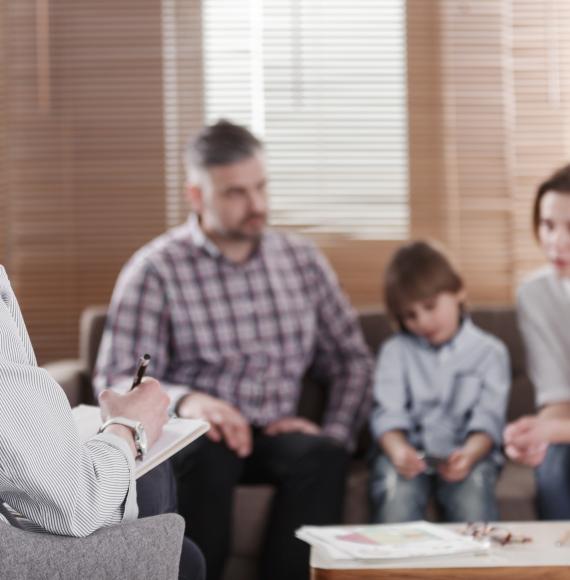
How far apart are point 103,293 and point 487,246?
4.18ft

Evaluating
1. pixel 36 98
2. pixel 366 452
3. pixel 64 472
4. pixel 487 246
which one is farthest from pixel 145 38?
pixel 64 472

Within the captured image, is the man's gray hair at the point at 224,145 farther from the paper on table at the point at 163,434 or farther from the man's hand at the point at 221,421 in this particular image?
the paper on table at the point at 163,434

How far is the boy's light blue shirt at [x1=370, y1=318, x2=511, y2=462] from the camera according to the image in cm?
233

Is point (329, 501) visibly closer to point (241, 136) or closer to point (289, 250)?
point (289, 250)

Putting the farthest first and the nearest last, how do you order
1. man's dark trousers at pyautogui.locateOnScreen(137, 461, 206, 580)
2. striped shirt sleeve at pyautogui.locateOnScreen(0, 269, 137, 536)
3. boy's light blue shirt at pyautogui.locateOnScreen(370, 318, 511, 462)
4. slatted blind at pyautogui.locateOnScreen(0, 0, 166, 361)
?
slatted blind at pyautogui.locateOnScreen(0, 0, 166, 361), boy's light blue shirt at pyautogui.locateOnScreen(370, 318, 511, 462), man's dark trousers at pyautogui.locateOnScreen(137, 461, 206, 580), striped shirt sleeve at pyautogui.locateOnScreen(0, 269, 137, 536)

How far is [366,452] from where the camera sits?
2695 mm

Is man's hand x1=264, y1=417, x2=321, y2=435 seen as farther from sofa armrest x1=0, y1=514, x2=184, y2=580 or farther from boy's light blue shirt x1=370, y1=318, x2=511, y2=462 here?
sofa armrest x1=0, y1=514, x2=184, y2=580

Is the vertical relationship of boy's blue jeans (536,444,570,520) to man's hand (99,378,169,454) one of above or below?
below

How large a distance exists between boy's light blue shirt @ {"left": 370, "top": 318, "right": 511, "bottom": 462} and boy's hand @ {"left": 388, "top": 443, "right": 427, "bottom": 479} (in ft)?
0.35

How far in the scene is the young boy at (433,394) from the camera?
86.4 inches

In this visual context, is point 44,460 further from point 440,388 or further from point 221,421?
point 440,388

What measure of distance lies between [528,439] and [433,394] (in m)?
0.34

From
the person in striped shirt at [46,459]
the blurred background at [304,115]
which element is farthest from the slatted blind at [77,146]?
the person in striped shirt at [46,459]

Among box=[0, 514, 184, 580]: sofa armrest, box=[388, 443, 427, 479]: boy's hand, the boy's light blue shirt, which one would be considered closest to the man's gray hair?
the boy's light blue shirt
